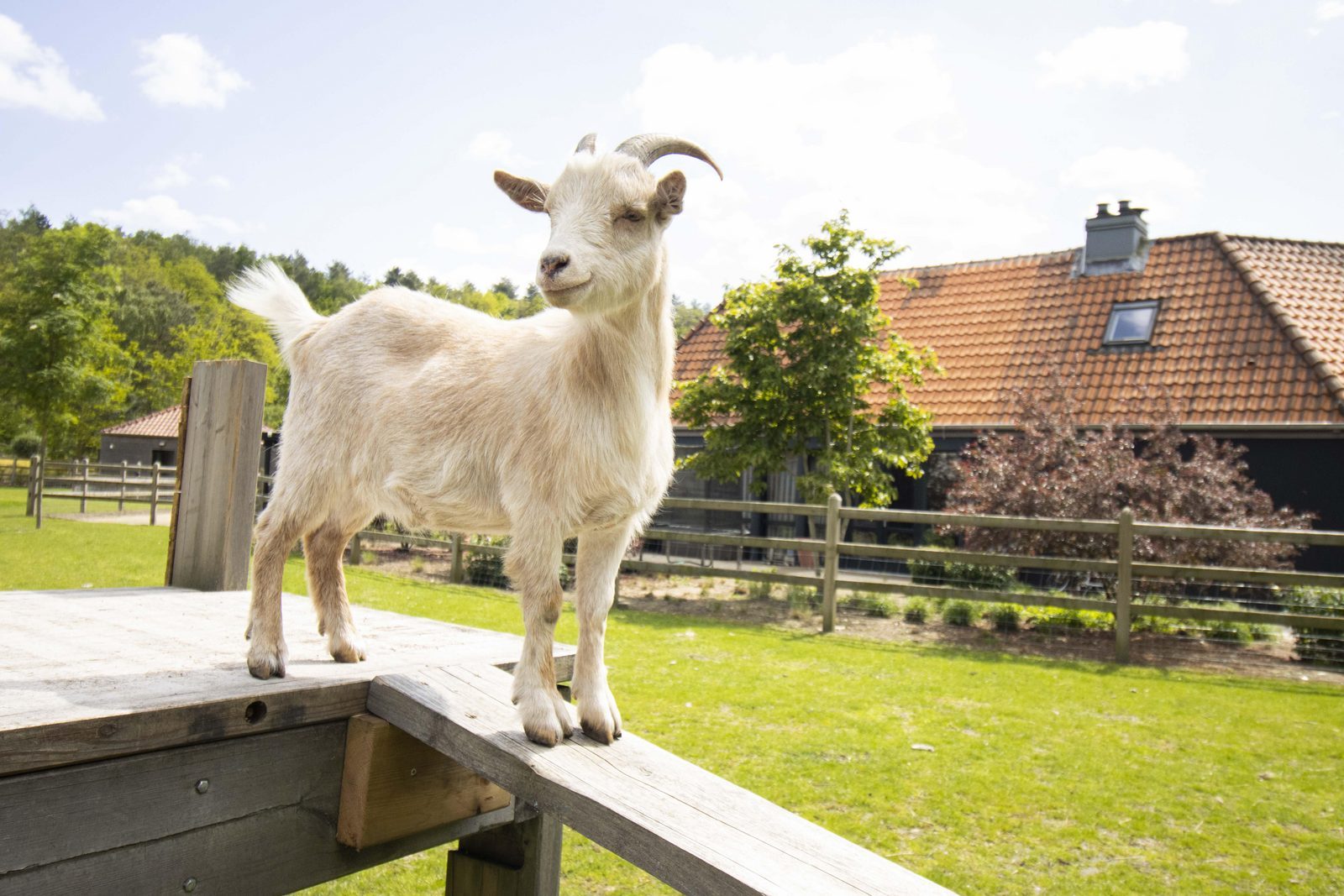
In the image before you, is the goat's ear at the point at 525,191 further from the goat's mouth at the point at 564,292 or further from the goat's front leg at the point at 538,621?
the goat's front leg at the point at 538,621

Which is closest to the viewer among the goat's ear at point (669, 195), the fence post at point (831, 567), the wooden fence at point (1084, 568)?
the goat's ear at point (669, 195)

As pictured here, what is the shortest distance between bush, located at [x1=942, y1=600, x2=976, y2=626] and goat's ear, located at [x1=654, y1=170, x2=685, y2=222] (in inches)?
409

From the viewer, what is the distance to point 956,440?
55.2ft

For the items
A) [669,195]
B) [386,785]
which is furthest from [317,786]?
[669,195]

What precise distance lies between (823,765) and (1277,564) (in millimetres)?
8686

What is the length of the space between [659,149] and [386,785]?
6.54 ft

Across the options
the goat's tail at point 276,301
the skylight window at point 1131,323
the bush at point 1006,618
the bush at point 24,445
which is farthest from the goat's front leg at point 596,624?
the bush at point 24,445

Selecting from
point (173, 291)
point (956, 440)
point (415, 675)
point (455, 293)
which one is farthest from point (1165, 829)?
point (173, 291)

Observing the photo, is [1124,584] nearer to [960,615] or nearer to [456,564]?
[960,615]

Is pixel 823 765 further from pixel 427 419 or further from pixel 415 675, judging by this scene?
pixel 427 419

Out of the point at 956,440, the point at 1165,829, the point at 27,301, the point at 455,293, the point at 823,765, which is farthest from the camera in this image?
the point at 455,293

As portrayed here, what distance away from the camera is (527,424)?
251cm

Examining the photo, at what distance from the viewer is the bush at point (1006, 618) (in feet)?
37.0

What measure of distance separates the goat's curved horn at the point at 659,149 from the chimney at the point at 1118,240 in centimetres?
1806
